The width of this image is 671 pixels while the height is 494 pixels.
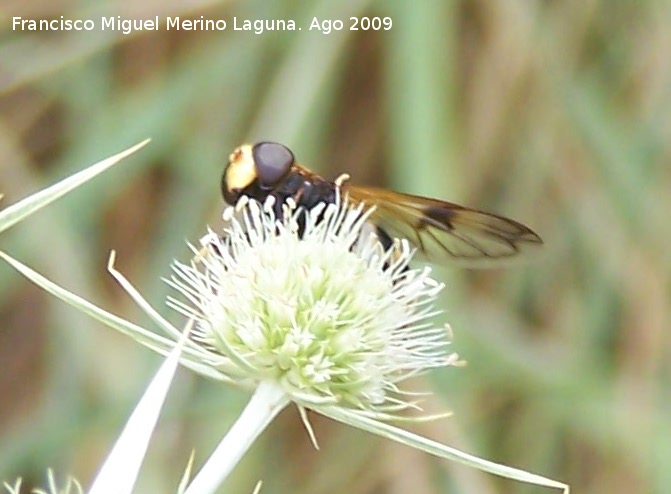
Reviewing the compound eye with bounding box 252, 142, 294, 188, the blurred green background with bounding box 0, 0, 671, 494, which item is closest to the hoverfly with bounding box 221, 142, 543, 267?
the compound eye with bounding box 252, 142, 294, 188

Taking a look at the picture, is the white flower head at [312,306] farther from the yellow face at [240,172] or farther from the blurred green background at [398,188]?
the blurred green background at [398,188]

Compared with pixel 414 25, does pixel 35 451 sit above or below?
below

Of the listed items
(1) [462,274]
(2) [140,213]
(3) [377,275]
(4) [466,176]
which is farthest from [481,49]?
(3) [377,275]

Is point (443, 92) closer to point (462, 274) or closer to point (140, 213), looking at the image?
point (462, 274)

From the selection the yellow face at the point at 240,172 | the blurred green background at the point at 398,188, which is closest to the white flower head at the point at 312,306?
the yellow face at the point at 240,172

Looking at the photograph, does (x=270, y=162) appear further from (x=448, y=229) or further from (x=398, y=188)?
(x=398, y=188)

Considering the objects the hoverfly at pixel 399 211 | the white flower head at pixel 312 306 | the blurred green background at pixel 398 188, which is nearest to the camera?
the white flower head at pixel 312 306
